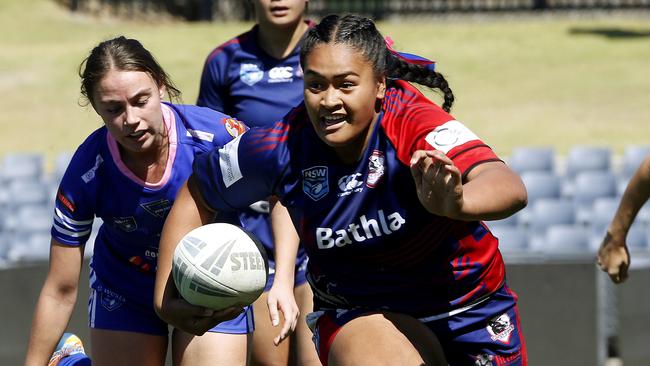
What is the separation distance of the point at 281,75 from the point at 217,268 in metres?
1.75

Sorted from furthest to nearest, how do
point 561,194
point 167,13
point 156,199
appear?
point 167,13
point 561,194
point 156,199

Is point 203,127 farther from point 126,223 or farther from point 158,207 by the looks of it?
point 126,223

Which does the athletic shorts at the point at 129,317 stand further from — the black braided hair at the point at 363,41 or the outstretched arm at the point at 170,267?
the black braided hair at the point at 363,41

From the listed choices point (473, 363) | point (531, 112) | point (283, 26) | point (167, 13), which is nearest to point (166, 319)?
point (473, 363)

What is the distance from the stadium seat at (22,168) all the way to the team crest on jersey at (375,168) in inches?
381

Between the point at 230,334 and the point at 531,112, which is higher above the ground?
the point at 230,334

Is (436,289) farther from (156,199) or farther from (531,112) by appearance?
(531,112)

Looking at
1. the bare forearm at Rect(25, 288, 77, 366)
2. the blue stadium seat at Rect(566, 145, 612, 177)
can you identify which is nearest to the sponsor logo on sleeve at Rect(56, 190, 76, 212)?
the bare forearm at Rect(25, 288, 77, 366)

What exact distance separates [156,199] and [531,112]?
16.9 metres

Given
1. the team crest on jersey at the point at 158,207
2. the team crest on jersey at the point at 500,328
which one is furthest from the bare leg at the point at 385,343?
the team crest on jersey at the point at 158,207

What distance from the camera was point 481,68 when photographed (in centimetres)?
2408

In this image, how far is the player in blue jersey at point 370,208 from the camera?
368 centimetres

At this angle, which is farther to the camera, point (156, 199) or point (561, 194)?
point (561, 194)

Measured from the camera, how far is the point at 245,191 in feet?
13.0
